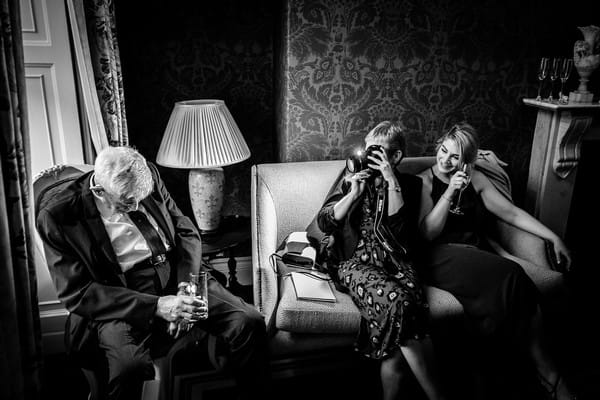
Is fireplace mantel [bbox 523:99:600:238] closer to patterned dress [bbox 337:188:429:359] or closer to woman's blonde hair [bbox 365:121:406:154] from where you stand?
woman's blonde hair [bbox 365:121:406:154]

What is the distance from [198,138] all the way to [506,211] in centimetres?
135

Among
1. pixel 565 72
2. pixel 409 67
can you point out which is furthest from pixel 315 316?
pixel 565 72

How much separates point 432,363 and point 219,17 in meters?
1.78

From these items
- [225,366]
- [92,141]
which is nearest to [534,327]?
[225,366]

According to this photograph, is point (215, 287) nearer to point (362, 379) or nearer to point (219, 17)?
point (362, 379)

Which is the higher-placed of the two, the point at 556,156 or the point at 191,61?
the point at 191,61

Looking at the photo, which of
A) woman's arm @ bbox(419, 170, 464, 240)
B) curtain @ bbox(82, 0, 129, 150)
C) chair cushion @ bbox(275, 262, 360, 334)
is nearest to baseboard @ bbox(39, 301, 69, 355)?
curtain @ bbox(82, 0, 129, 150)

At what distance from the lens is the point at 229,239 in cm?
206

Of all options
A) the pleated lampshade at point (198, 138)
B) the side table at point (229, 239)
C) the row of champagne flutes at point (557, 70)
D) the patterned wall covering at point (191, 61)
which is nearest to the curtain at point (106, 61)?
the pleated lampshade at point (198, 138)

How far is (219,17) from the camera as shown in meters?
2.22

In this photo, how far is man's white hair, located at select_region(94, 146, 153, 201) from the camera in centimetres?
146

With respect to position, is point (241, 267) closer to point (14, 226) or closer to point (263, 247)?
point (263, 247)

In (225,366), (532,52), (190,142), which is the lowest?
(225,366)

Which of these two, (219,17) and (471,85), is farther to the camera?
(471,85)
